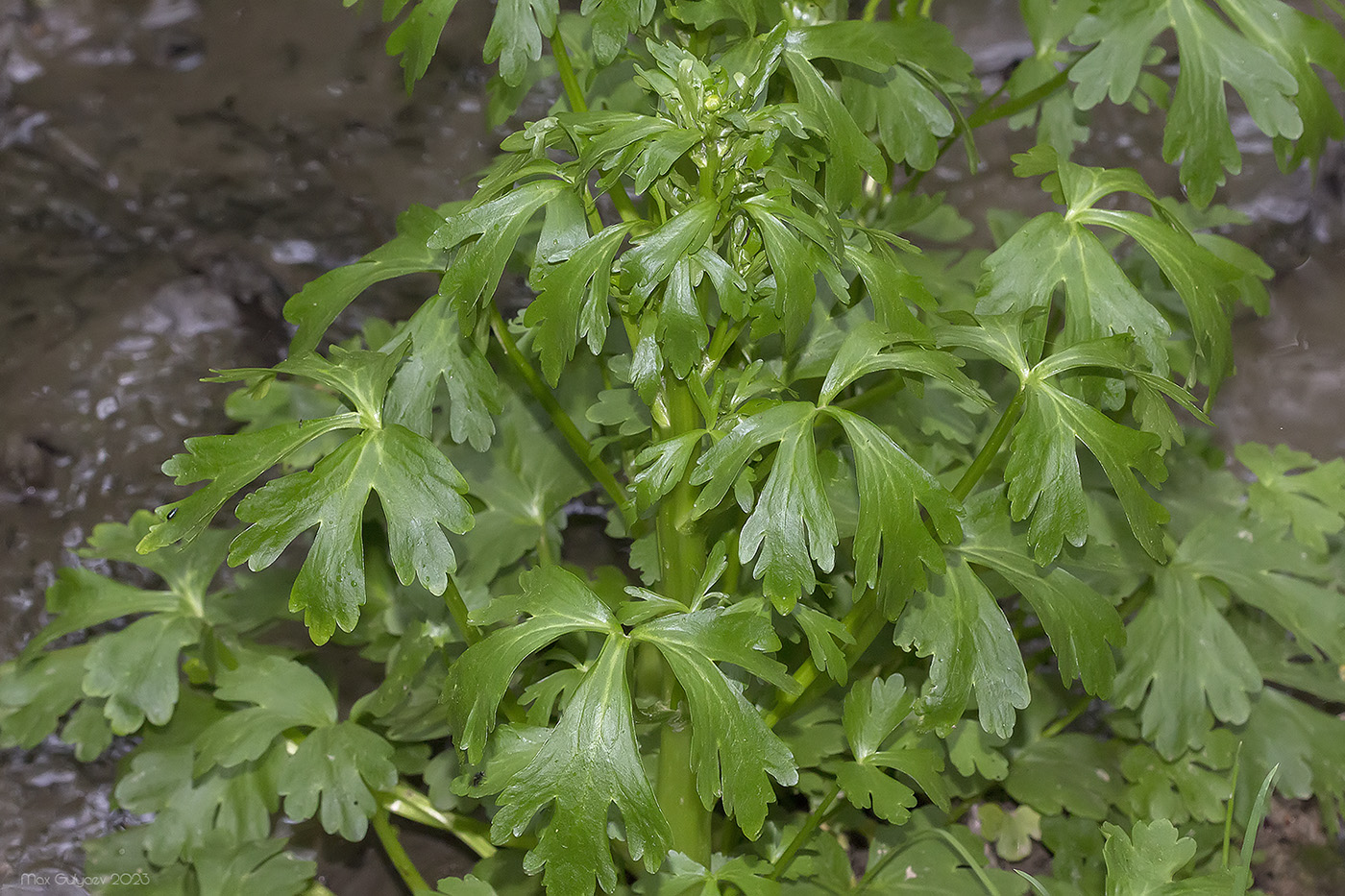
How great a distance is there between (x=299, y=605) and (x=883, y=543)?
65cm

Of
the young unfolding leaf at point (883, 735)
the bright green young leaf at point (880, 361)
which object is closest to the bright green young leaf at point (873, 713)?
the young unfolding leaf at point (883, 735)

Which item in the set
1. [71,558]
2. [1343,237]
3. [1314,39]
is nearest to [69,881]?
[71,558]

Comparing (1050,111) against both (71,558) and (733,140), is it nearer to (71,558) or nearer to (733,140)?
(733,140)

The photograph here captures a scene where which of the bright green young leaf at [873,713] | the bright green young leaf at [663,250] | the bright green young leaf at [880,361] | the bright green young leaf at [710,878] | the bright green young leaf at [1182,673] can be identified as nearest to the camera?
the bright green young leaf at [663,250]

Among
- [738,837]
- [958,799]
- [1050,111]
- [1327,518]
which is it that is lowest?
[958,799]

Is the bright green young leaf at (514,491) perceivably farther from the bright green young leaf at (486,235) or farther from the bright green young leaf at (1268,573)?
the bright green young leaf at (1268,573)

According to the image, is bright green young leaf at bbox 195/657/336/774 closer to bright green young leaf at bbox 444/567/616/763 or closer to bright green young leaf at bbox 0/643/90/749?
bright green young leaf at bbox 0/643/90/749

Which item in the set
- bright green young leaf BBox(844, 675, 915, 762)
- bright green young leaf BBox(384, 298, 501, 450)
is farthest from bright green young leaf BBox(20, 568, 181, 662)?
Result: bright green young leaf BBox(844, 675, 915, 762)

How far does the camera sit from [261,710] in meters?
1.63

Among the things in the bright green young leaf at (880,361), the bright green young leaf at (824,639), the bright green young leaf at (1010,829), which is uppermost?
the bright green young leaf at (880,361)

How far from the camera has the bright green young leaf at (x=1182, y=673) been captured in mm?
1673

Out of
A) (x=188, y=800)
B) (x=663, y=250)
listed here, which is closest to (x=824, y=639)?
(x=663, y=250)

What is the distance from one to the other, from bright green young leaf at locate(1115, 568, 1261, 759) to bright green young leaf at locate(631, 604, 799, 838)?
2.53 feet

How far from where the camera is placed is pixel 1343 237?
2.90 metres
